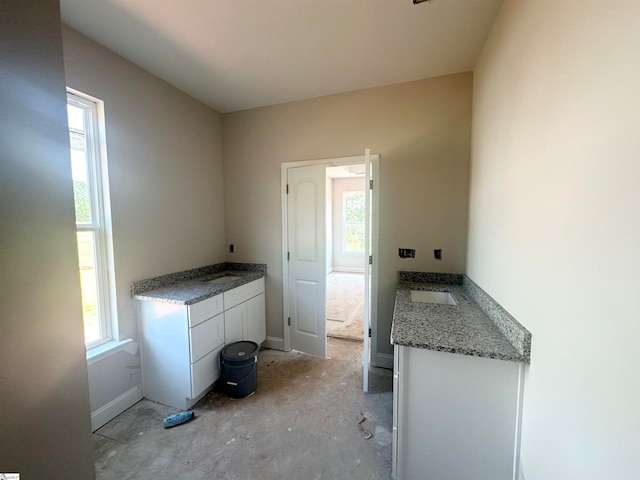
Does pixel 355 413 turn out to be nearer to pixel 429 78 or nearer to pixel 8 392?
pixel 8 392

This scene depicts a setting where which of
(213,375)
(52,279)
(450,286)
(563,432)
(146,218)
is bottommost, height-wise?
(213,375)

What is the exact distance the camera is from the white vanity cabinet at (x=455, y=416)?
4.12 ft

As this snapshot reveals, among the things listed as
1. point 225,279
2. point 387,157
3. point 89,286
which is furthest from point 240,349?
point 387,157

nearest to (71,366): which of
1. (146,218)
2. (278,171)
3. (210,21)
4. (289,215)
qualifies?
(146,218)

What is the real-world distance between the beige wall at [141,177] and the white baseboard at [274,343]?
1.21 m

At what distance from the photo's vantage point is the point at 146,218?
2.24 metres

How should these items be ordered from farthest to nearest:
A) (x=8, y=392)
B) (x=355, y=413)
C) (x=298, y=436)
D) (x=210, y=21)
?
(x=355, y=413)
(x=298, y=436)
(x=210, y=21)
(x=8, y=392)

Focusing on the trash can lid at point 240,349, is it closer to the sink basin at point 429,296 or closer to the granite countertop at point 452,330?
the granite countertop at point 452,330

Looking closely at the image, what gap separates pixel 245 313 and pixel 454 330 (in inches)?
79.0

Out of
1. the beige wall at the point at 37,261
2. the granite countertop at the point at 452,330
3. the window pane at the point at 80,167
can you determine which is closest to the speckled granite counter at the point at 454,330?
the granite countertop at the point at 452,330

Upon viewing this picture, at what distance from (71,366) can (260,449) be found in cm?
136

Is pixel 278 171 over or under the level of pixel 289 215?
over

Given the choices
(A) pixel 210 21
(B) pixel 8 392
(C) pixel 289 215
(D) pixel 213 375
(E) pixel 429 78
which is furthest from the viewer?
(C) pixel 289 215

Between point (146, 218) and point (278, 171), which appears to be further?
point (278, 171)
